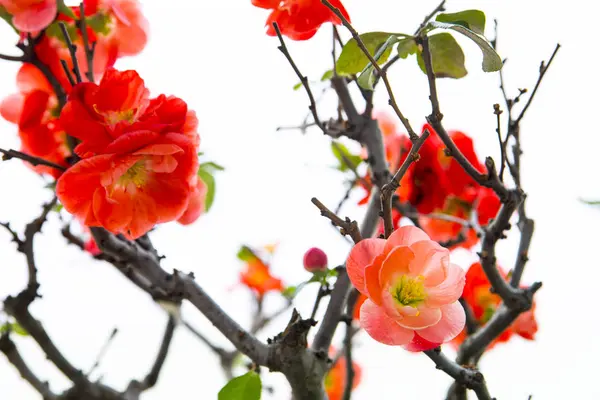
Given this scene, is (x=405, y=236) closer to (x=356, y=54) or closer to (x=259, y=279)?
(x=356, y=54)

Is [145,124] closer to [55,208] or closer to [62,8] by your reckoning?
[62,8]

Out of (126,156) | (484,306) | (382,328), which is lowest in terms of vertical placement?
(382,328)

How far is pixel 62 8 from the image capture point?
1.76 feet

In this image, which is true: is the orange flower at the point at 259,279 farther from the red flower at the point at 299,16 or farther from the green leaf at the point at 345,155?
the red flower at the point at 299,16

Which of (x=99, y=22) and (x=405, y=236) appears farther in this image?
(x=99, y=22)

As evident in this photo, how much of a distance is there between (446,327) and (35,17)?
1.33 ft

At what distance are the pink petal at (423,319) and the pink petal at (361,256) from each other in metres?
0.03

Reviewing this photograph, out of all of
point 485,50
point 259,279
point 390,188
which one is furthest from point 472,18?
point 259,279

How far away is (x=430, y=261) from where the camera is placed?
38 centimetres

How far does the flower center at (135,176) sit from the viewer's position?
506mm

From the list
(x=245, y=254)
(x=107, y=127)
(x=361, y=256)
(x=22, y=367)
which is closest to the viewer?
(x=361, y=256)

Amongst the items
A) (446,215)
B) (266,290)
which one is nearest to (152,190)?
(446,215)

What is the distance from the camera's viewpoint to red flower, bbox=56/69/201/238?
451 mm

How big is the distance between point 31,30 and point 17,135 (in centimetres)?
10
